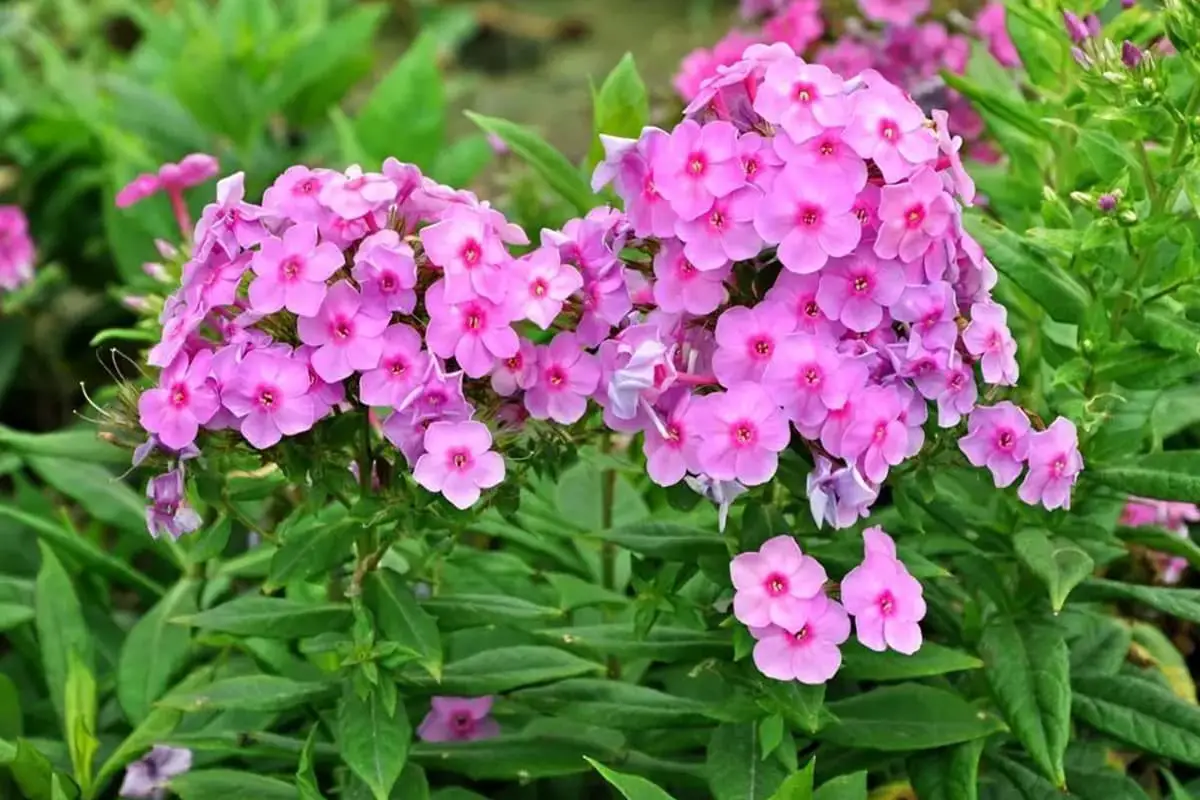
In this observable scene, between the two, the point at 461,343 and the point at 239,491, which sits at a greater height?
the point at 461,343

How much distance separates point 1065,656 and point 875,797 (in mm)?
382

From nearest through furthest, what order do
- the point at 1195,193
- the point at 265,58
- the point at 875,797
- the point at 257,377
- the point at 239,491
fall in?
Answer: the point at 257,377 < the point at 1195,193 < the point at 239,491 < the point at 875,797 < the point at 265,58

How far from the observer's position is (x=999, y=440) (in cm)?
Result: 161

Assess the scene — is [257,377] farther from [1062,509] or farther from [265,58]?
[265,58]

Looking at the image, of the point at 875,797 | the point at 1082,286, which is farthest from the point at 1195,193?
the point at 875,797

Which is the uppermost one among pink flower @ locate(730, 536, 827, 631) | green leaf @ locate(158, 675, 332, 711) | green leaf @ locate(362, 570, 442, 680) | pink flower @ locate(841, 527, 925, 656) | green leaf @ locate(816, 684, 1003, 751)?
pink flower @ locate(730, 536, 827, 631)

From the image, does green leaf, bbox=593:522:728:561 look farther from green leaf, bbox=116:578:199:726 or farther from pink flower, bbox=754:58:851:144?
green leaf, bbox=116:578:199:726

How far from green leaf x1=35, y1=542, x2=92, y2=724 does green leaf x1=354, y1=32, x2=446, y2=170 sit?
1.20 meters

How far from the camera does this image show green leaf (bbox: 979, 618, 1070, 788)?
1.76 m

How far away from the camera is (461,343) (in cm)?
156

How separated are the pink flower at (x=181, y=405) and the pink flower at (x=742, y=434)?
52 cm

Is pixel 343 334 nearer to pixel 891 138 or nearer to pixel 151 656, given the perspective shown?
pixel 891 138

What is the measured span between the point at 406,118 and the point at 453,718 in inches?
59.4

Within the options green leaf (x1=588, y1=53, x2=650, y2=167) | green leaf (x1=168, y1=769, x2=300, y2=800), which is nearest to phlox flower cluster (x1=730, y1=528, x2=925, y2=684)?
green leaf (x1=168, y1=769, x2=300, y2=800)
